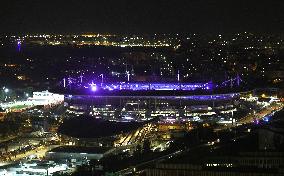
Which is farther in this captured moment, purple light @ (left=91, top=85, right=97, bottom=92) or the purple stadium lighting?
the purple stadium lighting

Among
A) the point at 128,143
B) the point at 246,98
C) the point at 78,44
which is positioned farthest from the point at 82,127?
the point at 78,44

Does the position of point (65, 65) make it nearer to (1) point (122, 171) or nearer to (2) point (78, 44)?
(2) point (78, 44)

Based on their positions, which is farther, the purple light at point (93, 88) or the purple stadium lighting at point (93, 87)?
the purple stadium lighting at point (93, 87)

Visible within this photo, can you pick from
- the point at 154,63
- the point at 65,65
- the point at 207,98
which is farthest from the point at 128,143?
the point at 65,65

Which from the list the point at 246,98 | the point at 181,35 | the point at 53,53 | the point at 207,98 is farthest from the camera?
the point at 181,35

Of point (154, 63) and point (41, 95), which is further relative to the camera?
point (154, 63)

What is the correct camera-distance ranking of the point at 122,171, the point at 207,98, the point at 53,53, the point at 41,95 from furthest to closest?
the point at 53,53
the point at 41,95
the point at 207,98
the point at 122,171

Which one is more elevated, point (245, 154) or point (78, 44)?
point (78, 44)

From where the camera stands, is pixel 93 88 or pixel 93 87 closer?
pixel 93 88

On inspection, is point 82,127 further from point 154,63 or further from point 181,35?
point 181,35
